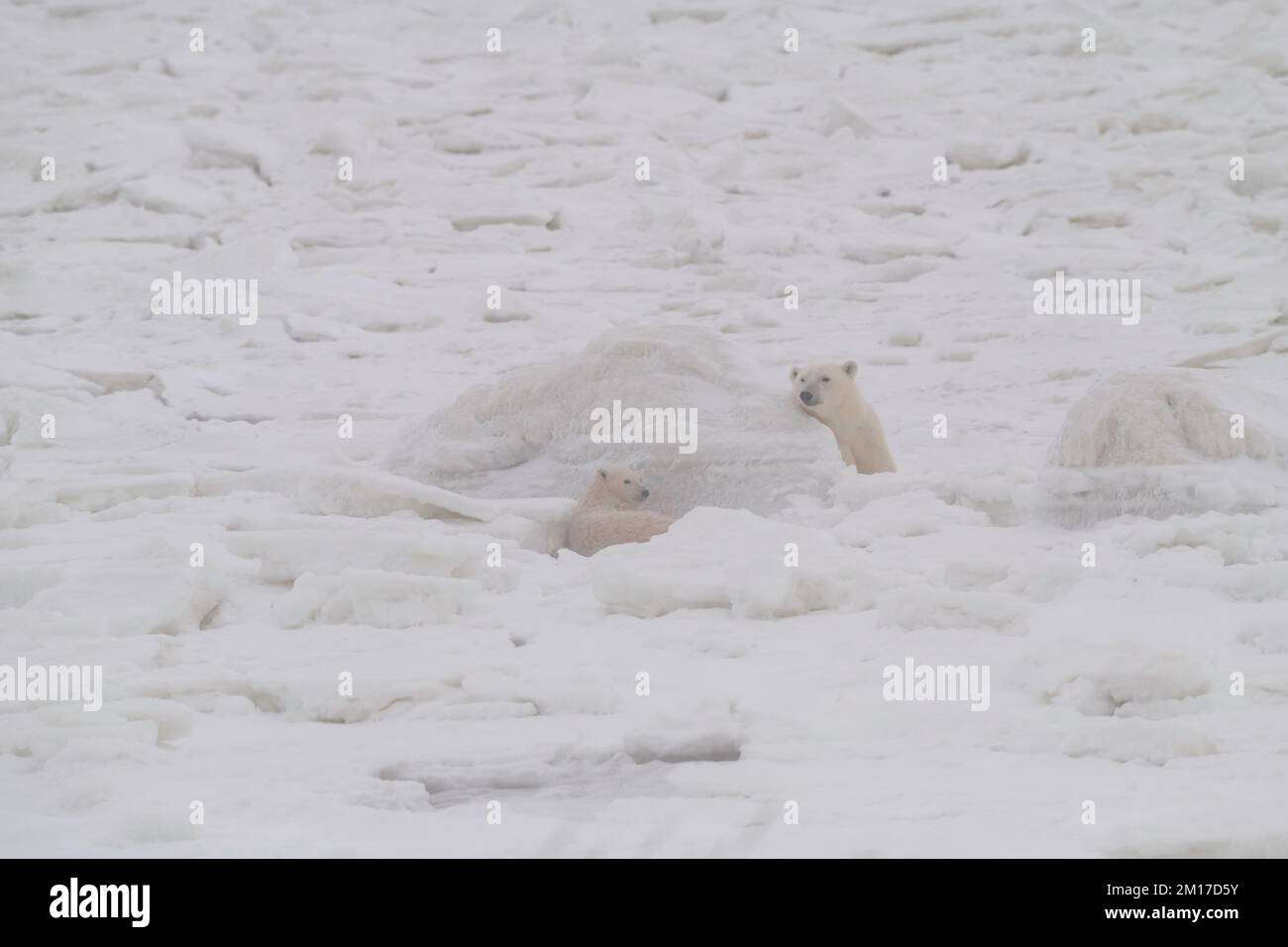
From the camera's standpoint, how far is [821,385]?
6.18 m

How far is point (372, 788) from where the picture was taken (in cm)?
314

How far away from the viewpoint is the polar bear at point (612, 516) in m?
5.09

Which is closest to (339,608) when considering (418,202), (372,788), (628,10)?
(372,788)

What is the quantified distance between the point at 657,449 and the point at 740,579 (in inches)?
60.8

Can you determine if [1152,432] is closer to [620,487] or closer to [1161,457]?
[1161,457]

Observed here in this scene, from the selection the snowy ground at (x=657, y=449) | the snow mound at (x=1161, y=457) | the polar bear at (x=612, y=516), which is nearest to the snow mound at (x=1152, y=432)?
the snow mound at (x=1161, y=457)

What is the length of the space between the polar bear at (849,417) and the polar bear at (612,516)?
1115 mm

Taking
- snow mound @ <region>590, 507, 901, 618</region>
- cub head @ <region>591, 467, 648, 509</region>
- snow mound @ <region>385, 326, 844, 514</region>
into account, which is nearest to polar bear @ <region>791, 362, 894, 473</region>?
snow mound @ <region>385, 326, 844, 514</region>

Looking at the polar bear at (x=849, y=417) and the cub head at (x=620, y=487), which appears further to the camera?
the polar bear at (x=849, y=417)

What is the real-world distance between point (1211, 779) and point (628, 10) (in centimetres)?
1298

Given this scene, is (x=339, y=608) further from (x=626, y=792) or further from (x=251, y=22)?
(x=251, y=22)

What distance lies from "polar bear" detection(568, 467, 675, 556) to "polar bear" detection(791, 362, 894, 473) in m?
1.12

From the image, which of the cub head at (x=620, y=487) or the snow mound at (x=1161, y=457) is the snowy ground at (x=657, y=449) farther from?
the cub head at (x=620, y=487)

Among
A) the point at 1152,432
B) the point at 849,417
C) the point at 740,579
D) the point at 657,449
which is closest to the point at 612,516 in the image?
the point at 657,449
